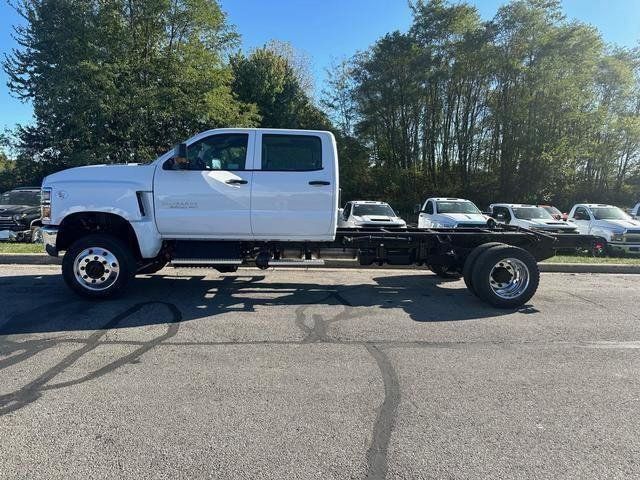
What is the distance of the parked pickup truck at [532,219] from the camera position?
14133mm

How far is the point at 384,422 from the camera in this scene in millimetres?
3236

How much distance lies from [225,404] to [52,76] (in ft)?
66.2

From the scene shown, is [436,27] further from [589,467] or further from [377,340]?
[589,467]

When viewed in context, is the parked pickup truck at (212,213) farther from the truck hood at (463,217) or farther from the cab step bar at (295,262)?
the truck hood at (463,217)

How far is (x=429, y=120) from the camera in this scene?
95.9 ft

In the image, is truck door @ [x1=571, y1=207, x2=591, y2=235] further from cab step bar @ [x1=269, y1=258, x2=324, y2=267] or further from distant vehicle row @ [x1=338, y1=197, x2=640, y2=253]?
cab step bar @ [x1=269, y1=258, x2=324, y2=267]

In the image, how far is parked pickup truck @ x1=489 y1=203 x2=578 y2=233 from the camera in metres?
14.1

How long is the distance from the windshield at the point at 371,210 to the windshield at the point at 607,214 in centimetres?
743

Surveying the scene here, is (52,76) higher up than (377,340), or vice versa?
(52,76)

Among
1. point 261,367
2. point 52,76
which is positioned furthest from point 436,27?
point 261,367

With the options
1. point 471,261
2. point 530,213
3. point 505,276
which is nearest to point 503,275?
point 505,276

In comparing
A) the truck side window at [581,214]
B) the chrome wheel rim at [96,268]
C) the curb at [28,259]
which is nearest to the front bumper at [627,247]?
the truck side window at [581,214]

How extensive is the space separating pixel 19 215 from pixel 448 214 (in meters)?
13.7

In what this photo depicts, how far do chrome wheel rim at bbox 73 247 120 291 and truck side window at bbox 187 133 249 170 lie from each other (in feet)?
6.11
